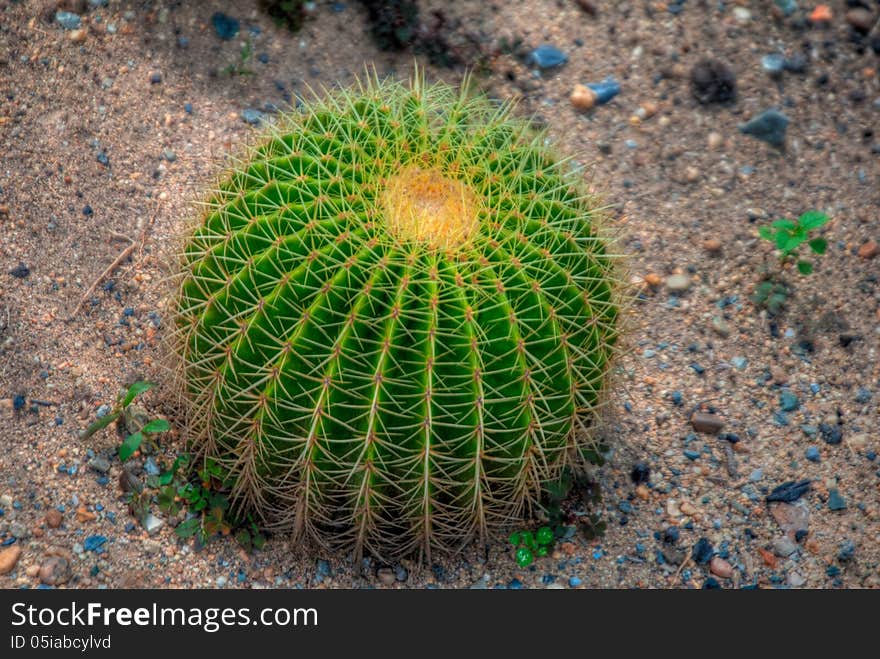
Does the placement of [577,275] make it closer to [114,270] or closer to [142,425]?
[142,425]

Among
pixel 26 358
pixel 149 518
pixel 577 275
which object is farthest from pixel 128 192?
pixel 577 275

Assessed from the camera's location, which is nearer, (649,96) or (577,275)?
(577,275)

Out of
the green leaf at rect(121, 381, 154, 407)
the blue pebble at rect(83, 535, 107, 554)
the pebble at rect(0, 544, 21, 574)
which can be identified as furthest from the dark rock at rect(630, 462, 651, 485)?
the pebble at rect(0, 544, 21, 574)

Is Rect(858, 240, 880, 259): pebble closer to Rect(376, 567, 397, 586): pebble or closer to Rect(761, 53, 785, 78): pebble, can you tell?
Rect(761, 53, 785, 78): pebble

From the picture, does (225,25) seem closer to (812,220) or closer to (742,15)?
(742,15)

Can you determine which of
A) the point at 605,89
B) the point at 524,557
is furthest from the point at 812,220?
the point at 524,557

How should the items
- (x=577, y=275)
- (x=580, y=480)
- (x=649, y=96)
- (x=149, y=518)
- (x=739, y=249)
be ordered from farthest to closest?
(x=649, y=96)
(x=739, y=249)
(x=580, y=480)
(x=149, y=518)
(x=577, y=275)
